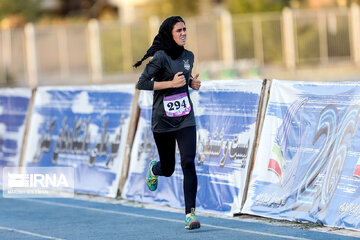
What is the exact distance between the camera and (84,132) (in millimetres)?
→ 13211

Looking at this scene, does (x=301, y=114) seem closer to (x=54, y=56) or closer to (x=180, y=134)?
(x=180, y=134)

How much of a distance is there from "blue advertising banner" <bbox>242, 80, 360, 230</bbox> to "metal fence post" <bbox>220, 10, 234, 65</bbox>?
28366 millimetres

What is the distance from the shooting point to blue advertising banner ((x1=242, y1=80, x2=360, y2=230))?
9008mm

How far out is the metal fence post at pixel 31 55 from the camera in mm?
36844

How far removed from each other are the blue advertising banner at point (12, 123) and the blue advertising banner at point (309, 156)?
18.5 feet

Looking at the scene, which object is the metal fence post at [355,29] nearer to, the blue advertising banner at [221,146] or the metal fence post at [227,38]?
the metal fence post at [227,38]

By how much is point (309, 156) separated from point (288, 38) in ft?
94.3

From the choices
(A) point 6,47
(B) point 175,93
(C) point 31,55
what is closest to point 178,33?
(B) point 175,93

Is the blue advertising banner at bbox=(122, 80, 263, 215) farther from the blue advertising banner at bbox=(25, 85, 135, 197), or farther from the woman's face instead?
the woman's face

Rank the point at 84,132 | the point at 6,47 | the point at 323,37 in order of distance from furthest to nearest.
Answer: the point at 323,37, the point at 6,47, the point at 84,132

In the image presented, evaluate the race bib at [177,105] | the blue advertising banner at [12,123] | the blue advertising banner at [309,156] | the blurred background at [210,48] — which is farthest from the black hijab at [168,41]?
the blurred background at [210,48]

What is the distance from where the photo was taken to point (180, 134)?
9242 millimetres

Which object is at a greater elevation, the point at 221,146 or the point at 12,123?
the point at 12,123

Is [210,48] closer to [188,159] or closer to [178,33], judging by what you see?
[178,33]
